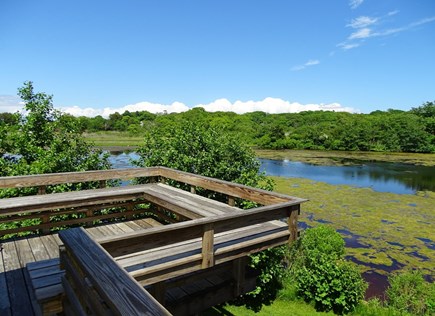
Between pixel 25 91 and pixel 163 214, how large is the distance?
512 centimetres

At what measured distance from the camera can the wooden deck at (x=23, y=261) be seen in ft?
9.51

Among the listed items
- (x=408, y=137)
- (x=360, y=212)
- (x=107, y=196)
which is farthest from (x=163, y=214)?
(x=408, y=137)

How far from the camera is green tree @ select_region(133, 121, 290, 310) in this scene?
821cm

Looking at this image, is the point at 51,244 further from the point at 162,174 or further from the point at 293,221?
the point at 293,221

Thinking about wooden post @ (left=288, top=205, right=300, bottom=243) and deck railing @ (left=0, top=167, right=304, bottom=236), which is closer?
wooden post @ (left=288, top=205, right=300, bottom=243)

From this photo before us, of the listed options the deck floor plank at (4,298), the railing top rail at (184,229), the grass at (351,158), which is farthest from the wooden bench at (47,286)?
the grass at (351,158)

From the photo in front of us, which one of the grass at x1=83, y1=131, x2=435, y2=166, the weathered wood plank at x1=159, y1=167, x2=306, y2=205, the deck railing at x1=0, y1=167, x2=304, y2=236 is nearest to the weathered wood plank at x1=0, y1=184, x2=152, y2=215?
the deck railing at x1=0, y1=167, x2=304, y2=236

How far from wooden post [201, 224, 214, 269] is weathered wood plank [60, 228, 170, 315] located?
1.27 metres

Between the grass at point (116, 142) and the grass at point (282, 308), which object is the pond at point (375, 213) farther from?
the grass at point (116, 142)

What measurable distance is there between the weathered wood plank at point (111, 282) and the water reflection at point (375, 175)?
22.7m

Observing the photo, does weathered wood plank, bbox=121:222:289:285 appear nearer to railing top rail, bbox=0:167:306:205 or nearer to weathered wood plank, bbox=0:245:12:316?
railing top rail, bbox=0:167:306:205

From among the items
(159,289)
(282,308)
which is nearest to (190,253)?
(159,289)

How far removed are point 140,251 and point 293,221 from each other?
207cm

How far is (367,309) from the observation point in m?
7.86
